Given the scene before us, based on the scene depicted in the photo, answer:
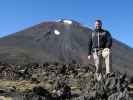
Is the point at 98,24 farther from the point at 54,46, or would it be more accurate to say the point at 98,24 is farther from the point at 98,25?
the point at 54,46

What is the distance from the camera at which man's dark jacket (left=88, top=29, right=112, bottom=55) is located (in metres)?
21.0

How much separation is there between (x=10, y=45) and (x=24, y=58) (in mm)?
30119

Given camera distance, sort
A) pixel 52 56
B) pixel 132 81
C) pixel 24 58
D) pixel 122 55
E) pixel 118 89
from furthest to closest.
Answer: pixel 122 55 < pixel 52 56 < pixel 24 58 < pixel 132 81 < pixel 118 89

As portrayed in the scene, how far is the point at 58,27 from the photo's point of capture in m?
171

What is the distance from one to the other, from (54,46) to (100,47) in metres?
126

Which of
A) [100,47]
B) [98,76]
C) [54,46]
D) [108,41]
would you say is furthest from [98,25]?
[54,46]

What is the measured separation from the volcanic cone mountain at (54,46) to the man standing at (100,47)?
330 ft

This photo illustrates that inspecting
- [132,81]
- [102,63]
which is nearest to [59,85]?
[102,63]

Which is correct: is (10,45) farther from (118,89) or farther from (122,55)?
(118,89)

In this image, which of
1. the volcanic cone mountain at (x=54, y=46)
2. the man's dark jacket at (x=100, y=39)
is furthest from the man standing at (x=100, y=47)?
the volcanic cone mountain at (x=54, y=46)

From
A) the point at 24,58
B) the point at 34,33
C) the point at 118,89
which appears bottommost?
the point at 118,89

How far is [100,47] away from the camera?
2123cm

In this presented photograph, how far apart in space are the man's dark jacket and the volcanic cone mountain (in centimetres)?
10070

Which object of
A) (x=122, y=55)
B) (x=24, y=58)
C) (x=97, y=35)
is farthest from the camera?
(x=122, y=55)
